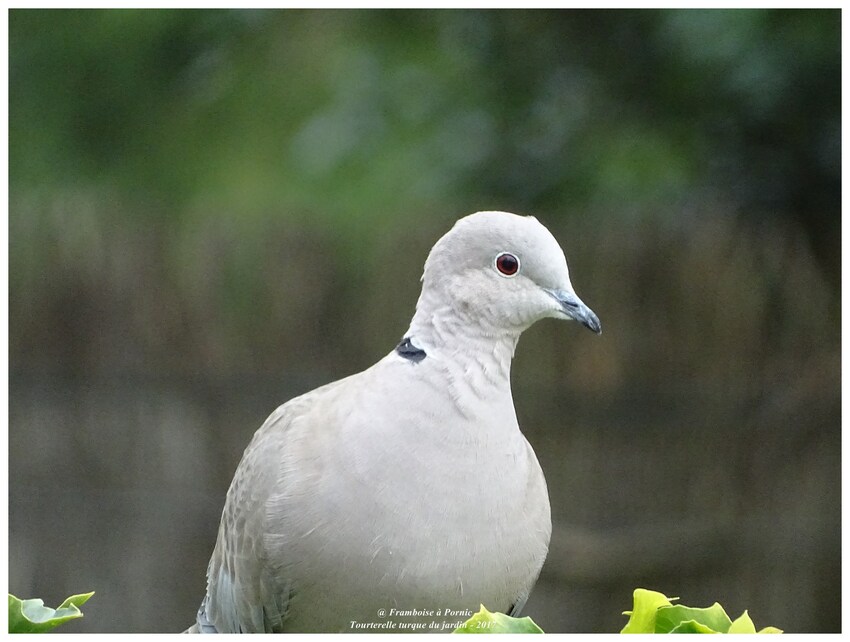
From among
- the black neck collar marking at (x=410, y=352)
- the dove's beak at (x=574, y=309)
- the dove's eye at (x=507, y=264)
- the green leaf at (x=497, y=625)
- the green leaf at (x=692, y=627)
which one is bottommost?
the green leaf at (x=692, y=627)

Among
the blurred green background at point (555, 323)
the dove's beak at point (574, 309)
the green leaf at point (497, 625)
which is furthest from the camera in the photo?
the blurred green background at point (555, 323)

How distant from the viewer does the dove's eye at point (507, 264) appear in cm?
154

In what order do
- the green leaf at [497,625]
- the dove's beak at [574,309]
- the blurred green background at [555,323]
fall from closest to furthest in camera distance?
the green leaf at [497,625] → the dove's beak at [574,309] → the blurred green background at [555,323]

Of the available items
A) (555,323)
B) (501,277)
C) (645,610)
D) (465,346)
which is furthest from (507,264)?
(555,323)

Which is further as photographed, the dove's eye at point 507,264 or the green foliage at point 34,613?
the dove's eye at point 507,264

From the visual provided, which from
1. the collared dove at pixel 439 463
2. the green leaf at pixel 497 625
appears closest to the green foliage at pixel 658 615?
the green leaf at pixel 497 625

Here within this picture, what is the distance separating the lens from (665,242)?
3.56 metres

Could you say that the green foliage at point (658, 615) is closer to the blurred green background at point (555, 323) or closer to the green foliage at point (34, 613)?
the green foliage at point (34, 613)

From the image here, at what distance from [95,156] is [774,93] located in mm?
2687

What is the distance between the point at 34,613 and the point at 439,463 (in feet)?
1.92

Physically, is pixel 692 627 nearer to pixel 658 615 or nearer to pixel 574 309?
Result: pixel 658 615

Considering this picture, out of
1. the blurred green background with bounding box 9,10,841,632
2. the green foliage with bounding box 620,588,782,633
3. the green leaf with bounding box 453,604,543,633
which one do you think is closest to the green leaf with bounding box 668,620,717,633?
the green foliage with bounding box 620,588,782,633

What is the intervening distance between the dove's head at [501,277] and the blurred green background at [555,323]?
1892 millimetres

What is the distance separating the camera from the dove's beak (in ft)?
5.04
